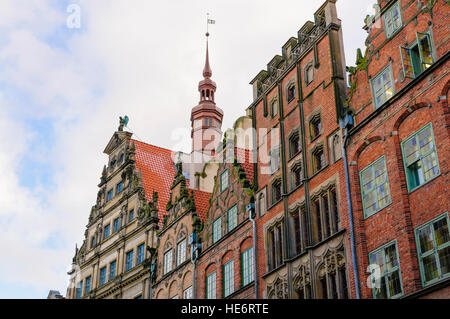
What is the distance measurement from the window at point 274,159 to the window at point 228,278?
183 inches

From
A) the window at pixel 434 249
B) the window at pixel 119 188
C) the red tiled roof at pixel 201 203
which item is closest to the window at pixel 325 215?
the window at pixel 434 249

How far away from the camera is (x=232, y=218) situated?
96.3ft

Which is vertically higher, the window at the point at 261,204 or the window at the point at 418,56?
the window at the point at 418,56

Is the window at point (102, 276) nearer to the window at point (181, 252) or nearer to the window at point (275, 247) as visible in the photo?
the window at point (181, 252)

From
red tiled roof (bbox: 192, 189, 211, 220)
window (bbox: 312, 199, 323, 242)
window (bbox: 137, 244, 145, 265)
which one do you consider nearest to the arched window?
window (bbox: 312, 199, 323, 242)

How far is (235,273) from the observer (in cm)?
2789

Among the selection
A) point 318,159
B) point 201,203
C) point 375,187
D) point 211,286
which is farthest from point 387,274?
point 201,203

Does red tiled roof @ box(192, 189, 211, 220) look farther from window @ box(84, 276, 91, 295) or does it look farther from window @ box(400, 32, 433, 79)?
window @ box(400, 32, 433, 79)

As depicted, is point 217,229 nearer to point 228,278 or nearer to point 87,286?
point 228,278

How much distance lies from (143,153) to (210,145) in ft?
31.1

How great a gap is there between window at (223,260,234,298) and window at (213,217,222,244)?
1.67 metres

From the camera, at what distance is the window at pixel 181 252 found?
33.0 m

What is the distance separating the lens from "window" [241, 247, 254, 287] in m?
26.9

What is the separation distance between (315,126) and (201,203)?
11.3 m
